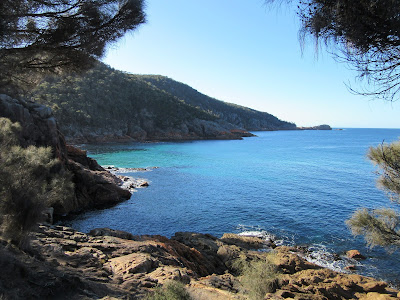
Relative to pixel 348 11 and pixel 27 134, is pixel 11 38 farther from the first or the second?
pixel 27 134

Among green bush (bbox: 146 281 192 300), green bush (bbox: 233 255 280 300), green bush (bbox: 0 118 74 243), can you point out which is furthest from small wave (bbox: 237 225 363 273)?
green bush (bbox: 0 118 74 243)

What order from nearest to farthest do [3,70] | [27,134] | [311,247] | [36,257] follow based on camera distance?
[3,70]
[36,257]
[311,247]
[27,134]

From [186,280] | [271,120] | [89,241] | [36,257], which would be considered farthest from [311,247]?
[271,120]

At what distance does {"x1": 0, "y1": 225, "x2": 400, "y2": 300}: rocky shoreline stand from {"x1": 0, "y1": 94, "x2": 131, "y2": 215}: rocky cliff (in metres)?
9.32

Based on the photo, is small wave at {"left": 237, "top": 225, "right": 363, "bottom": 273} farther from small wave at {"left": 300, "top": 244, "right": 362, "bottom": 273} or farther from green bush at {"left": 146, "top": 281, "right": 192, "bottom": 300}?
green bush at {"left": 146, "top": 281, "right": 192, "bottom": 300}

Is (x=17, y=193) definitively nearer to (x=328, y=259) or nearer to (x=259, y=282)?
(x=259, y=282)

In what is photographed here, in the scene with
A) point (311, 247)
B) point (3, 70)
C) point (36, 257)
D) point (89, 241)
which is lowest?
point (311, 247)

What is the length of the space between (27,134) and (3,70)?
14.8 m

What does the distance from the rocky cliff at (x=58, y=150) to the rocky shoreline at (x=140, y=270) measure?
30.6ft

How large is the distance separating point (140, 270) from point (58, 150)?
16519mm

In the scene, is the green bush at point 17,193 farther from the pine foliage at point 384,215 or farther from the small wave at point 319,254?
the small wave at point 319,254

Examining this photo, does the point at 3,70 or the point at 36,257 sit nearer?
the point at 3,70

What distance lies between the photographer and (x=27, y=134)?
62.8ft

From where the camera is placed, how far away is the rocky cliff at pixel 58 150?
1917 centimetres
